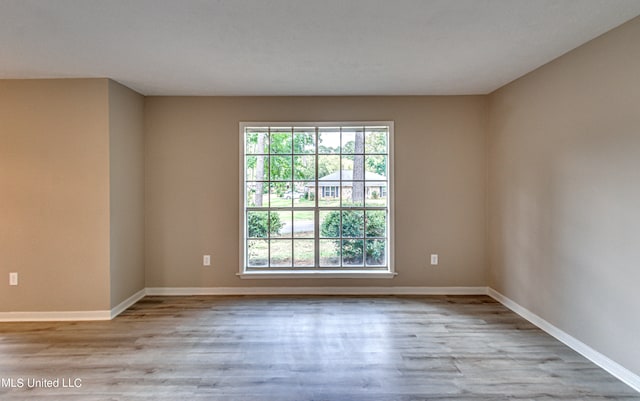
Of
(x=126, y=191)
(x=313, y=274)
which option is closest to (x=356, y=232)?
(x=313, y=274)

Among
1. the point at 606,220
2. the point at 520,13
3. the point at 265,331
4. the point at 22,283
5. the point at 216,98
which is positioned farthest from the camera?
the point at 216,98

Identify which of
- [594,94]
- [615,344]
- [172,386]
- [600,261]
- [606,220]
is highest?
[594,94]

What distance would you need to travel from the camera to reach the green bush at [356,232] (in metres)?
4.05

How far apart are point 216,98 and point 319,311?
9.14 ft

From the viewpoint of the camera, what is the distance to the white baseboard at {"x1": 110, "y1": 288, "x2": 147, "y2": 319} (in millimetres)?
3303

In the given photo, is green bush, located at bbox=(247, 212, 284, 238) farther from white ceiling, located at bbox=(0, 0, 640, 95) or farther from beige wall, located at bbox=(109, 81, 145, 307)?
white ceiling, located at bbox=(0, 0, 640, 95)

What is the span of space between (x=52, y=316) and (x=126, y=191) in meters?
1.42

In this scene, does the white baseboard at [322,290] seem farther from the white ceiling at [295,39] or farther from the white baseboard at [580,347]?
the white ceiling at [295,39]

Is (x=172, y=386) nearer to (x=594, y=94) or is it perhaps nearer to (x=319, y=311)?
(x=319, y=311)

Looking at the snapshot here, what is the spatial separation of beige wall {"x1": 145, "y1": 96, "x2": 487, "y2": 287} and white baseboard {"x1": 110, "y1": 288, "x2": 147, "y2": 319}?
148mm

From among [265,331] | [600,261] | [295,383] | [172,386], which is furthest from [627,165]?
[172,386]

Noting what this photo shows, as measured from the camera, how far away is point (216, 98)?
3.90m

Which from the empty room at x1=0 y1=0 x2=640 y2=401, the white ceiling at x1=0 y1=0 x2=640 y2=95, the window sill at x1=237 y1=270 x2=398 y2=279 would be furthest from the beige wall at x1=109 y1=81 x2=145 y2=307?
the window sill at x1=237 y1=270 x2=398 y2=279

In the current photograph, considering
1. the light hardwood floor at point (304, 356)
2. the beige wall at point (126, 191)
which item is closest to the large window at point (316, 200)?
the light hardwood floor at point (304, 356)
